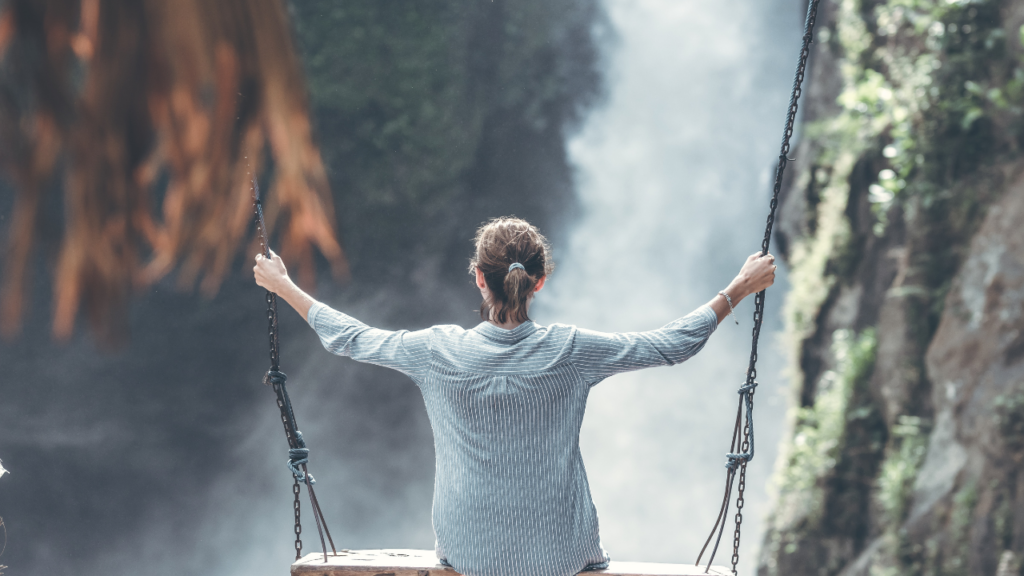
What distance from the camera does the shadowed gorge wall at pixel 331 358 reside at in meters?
7.63

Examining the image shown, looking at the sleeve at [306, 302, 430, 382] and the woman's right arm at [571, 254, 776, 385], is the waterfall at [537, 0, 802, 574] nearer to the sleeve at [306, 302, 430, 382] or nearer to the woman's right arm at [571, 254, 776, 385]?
the woman's right arm at [571, 254, 776, 385]

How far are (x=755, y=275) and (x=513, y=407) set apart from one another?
0.60m

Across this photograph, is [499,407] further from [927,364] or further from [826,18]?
[826,18]

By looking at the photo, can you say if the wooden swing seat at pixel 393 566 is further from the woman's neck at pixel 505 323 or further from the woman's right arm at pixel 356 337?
the woman's neck at pixel 505 323

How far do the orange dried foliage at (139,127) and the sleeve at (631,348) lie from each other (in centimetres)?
89

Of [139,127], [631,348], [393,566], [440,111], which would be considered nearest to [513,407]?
[631,348]

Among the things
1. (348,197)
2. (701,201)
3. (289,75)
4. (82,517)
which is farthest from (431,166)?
(289,75)

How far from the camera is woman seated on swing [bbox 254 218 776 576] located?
1.29 metres

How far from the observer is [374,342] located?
4.62 ft

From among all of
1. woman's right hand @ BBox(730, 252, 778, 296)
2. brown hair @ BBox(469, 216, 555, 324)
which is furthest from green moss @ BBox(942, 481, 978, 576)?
brown hair @ BBox(469, 216, 555, 324)

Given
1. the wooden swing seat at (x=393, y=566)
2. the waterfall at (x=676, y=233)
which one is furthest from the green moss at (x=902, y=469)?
the waterfall at (x=676, y=233)

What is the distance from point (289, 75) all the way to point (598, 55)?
898 cm

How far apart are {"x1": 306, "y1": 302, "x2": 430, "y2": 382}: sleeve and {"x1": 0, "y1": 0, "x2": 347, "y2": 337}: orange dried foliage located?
0.89 metres

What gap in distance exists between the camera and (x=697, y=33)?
9.03 meters
